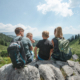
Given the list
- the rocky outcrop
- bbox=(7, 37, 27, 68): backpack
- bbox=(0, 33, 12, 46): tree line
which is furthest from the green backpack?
bbox=(0, 33, 12, 46): tree line

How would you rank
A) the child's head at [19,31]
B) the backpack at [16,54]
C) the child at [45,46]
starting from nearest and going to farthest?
the backpack at [16,54], the child's head at [19,31], the child at [45,46]

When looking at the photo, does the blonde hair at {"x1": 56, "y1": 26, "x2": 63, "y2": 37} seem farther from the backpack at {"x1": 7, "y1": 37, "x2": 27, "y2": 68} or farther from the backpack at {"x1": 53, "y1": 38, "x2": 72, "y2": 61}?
the backpack at {"x1": 7, "y1": 37, "x2": 27, "y2": 68}

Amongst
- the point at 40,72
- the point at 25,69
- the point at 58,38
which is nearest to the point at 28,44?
the point at 25,69

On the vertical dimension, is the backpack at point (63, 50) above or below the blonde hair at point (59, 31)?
below

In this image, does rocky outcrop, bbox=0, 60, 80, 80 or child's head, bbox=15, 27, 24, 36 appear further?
child's head, bbox=15, 27, 24, 36

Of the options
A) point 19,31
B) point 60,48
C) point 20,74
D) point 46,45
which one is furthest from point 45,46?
Answer: point 20,74

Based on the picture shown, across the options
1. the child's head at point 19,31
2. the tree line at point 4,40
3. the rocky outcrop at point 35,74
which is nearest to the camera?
the rocky outcrop at point 35,74

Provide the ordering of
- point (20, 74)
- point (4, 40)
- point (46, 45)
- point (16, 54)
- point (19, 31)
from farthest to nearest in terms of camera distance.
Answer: point (4, 40), point (46, 45), point (19, 31), point (20, 74), point (16, 54)

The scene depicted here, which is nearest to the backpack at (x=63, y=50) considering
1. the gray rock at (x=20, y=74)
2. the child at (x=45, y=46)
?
the child at (x=45, y=46)

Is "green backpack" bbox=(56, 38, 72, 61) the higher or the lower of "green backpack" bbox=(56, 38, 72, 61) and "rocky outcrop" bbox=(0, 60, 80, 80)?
the higher

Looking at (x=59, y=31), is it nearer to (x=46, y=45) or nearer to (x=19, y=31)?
(x=46, y=45)

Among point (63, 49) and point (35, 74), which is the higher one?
point (63, 49)

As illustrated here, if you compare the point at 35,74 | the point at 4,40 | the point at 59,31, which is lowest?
the point at 4,40

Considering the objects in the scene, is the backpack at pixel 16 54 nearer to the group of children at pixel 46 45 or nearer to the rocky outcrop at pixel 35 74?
the rocky outcrop at pixel 35 74
